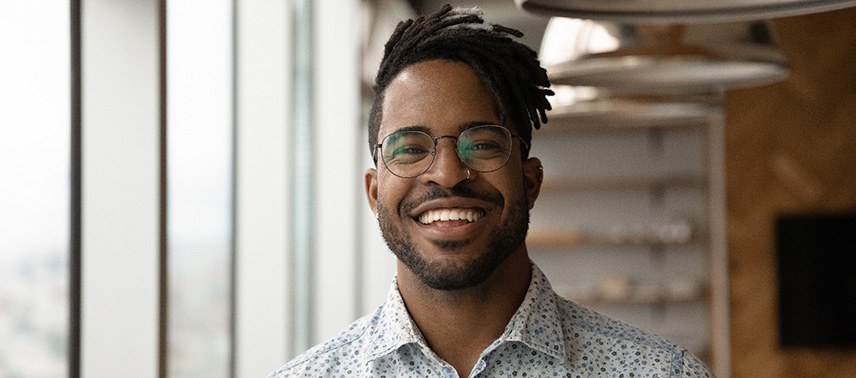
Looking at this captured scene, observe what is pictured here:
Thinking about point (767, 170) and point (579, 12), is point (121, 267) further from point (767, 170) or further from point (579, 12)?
point (767, 170)

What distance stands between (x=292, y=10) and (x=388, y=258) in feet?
9.81

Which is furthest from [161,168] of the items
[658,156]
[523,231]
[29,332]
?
[658,156]

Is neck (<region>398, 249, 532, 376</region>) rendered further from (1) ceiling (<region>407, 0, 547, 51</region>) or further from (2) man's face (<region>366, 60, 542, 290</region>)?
(1) ceiling (<region>407, 0, 547, 51</region>)

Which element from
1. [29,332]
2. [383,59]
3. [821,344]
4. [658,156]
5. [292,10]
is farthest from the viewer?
[658,156]

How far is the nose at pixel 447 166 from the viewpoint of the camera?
1.44 metres

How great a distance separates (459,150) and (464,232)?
10cm

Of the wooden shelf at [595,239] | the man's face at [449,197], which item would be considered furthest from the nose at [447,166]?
the wooden shelf at [595,239]

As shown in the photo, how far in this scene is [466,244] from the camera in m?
1.44

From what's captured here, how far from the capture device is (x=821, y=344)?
7199 millimetres

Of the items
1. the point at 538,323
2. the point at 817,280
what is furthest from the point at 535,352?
the point at 817,280

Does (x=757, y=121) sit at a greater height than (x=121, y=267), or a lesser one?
greater

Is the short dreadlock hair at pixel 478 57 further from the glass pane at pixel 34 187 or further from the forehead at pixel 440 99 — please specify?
the glass pane at pixel 34 187

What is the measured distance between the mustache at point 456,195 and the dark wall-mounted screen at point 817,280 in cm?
619

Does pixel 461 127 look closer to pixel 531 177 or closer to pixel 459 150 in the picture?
pixel 459 150
